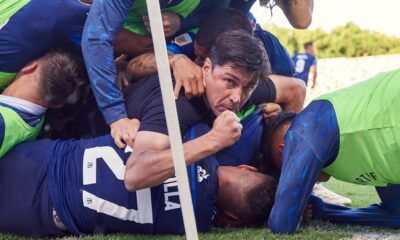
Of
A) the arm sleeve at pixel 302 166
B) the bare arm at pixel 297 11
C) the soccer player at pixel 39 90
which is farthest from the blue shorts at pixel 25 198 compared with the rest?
the bare arm at pixel 297 11

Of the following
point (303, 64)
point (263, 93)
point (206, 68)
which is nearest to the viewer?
point (206, 68)

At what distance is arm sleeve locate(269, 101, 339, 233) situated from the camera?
2422mm

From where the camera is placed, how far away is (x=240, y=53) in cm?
268

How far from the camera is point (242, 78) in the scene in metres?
2.66

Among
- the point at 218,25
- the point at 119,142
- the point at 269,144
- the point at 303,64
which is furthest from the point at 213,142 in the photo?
the point at 303,64

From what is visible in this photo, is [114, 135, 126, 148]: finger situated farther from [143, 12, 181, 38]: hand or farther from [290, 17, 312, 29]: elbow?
[290, 17, 312, 29]: elbow

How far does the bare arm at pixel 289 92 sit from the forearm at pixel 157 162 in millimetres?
961

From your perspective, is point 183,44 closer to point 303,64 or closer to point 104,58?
point 104,58

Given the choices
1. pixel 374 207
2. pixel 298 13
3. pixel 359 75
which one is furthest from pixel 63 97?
pixel 359 75

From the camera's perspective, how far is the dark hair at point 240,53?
2.67 metres

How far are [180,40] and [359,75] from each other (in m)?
13.4

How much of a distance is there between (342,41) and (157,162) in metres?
17.0

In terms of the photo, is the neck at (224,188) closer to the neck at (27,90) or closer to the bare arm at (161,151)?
the bare arm at (161,151)

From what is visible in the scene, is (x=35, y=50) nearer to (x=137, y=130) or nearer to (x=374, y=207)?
(x=137, y=130)
